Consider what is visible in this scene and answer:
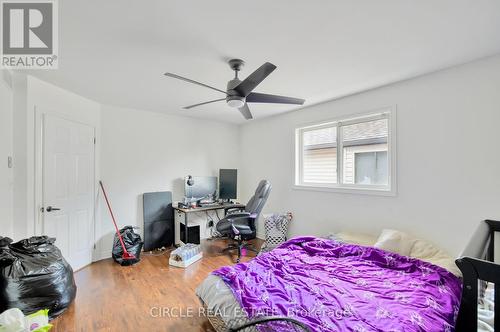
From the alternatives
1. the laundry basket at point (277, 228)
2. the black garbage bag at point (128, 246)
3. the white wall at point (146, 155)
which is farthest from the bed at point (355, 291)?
the white wall at point (146, 155)

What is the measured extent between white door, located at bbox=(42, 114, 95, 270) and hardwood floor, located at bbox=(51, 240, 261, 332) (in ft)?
1.26

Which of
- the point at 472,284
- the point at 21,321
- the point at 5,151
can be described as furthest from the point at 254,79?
the point at 5,151

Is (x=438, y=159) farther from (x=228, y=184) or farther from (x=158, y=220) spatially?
(x=158, y=220)

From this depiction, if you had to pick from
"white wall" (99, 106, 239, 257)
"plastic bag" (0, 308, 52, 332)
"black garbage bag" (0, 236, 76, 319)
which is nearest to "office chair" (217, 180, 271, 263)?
"white wall" (99, 106, 239, 257)

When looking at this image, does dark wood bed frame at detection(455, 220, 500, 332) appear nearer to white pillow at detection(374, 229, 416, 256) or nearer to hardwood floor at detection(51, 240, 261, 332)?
white pillow at detection(374, 229, 416, 256)

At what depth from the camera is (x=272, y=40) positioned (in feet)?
5.86

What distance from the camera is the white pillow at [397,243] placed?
2.37 meters

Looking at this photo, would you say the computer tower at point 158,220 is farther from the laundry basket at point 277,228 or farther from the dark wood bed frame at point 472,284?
the dark wood bed frame at point 472,284

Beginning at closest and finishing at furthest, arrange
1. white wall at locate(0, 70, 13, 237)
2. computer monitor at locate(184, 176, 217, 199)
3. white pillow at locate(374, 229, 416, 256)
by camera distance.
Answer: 1. white wall at locate(0, 70, 13, 237)
2. white pillow at locate(374, 229, 416, 256)
3. computer monitor at locate(184, 176, 217, 199)

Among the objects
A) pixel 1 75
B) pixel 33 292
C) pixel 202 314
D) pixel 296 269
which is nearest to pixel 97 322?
pixel 33 292

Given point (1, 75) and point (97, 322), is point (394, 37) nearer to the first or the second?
point (97, 322)

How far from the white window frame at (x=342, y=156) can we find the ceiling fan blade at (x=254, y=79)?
5.76ft

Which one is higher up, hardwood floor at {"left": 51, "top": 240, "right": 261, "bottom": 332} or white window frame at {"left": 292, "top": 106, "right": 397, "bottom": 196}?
white window frame at {"left": 292, "top": 106, "right": 397, "bottom": 196}

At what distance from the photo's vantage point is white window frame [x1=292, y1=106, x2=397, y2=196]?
270 centimetres
